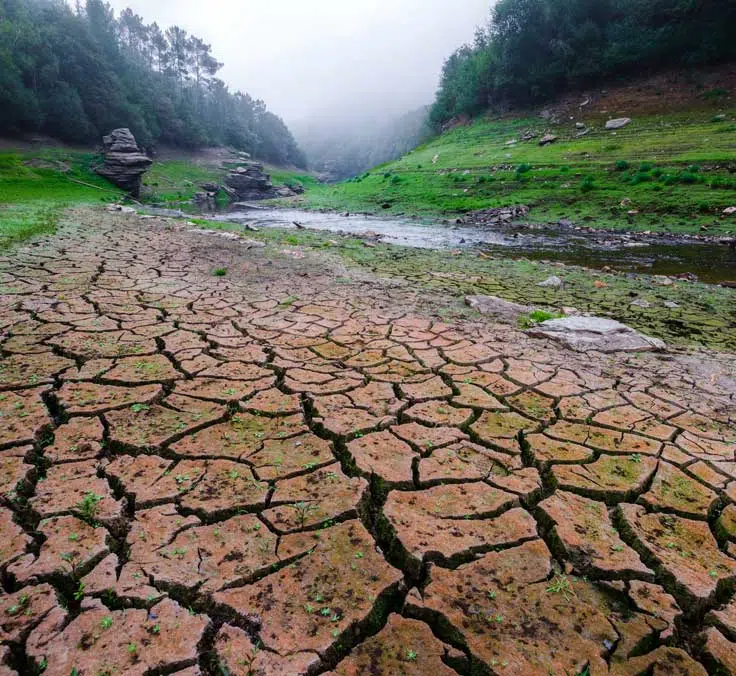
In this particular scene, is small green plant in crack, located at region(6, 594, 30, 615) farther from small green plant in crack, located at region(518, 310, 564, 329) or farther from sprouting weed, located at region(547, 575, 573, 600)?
small green plant in crack, located at region(518, 310, 564, 329)

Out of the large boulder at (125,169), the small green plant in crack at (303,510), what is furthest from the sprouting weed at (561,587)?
the large boulder at (125,169)

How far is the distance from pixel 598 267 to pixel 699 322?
3647 mm

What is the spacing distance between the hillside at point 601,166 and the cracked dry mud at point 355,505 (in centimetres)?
1263

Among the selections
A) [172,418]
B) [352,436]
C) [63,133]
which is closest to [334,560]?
[352,436]

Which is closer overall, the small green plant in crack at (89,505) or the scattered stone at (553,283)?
the small green plant in crack at (89,505)

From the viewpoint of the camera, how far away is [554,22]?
34188 mm

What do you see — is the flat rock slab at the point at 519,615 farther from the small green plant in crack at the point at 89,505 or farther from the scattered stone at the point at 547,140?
the scattered stone at the point at 547,140

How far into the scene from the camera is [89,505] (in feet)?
6.32

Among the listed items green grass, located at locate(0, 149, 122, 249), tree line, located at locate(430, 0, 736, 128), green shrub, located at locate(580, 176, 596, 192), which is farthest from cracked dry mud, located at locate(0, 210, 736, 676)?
tree line, located at locate(430, 0, 736, 128)

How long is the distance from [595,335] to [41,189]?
23.7 metres

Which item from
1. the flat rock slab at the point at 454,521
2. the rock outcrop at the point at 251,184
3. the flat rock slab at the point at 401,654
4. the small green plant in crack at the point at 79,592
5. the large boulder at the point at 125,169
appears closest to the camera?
the flat rock slab at the point at 401,654

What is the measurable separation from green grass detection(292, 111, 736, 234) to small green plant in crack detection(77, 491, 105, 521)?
14815 millimetres

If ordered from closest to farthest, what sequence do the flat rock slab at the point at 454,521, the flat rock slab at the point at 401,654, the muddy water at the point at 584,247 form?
the flat rock slab at the point at 401,654, the flat rock slab at the point at 454,521, the muddy water at the point at 584,247

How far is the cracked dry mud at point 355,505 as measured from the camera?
1452mm
